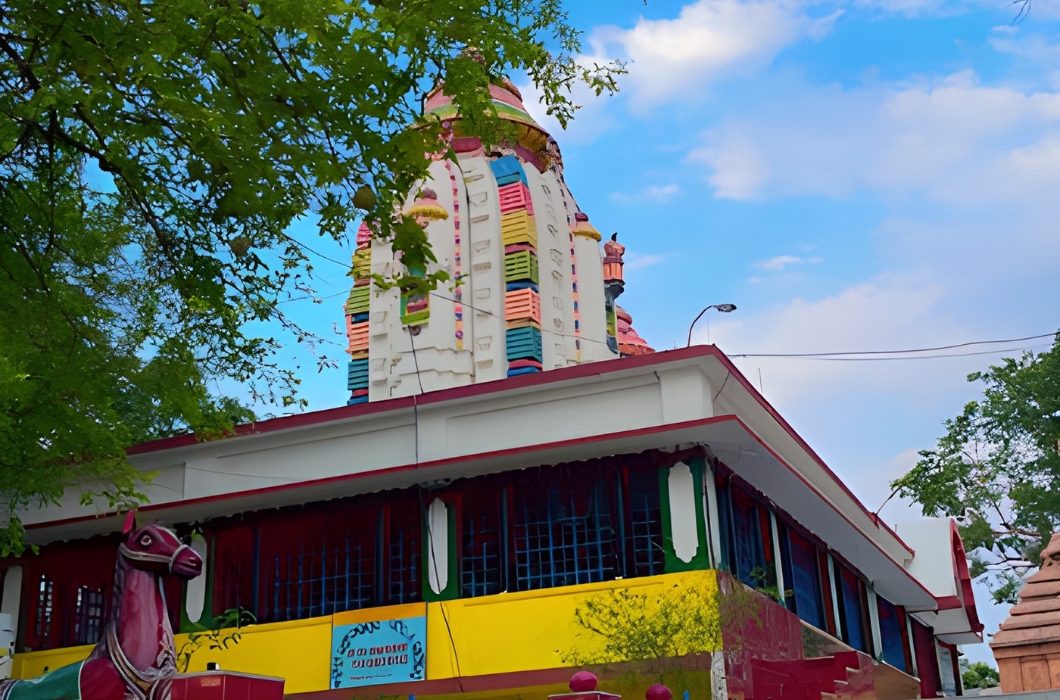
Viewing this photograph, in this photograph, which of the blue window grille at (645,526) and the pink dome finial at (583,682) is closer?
the pink dome finial at (583,682)

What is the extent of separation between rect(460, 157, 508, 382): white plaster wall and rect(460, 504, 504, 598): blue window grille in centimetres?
551

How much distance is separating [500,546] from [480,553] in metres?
0.31

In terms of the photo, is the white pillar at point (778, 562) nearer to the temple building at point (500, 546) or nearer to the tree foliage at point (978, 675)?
the temple building at point (500, 546)

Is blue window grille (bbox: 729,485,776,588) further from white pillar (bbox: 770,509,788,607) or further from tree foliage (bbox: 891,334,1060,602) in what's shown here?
tree foliage (bbox: 891,334,1060,602)

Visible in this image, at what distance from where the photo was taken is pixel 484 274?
22.0m

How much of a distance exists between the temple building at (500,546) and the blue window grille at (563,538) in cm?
3

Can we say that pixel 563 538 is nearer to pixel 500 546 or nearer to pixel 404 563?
pixel 500 546

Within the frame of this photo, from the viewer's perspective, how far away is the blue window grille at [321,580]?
16.3 m

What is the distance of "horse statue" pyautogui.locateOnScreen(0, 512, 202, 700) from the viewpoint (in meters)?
9.61

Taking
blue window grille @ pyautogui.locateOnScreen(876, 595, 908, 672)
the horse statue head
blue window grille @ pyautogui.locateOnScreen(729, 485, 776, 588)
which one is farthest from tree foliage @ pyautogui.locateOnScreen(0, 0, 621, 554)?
blue window grille @ pyautogui.locateOnScreen(876, 595, 908, 672)

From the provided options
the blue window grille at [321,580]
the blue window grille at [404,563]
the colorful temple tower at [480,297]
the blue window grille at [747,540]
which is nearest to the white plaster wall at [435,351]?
the colorful temple tower at [480,297]

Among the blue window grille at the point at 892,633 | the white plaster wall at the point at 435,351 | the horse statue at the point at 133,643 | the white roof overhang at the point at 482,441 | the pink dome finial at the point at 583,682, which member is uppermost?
the white plaster wall at the point at 435,351

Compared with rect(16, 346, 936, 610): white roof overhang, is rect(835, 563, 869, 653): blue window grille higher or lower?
lower

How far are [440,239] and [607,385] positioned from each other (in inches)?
303
